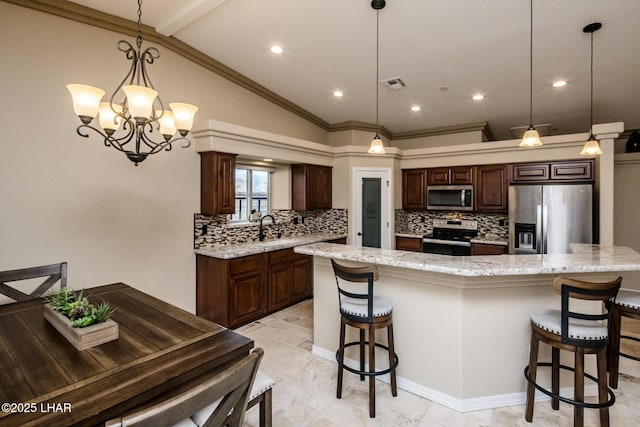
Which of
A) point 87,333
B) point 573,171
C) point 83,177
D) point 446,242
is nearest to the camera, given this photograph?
point 87,333

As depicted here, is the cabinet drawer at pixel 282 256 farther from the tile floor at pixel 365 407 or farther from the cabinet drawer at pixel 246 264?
the tile floor at pixel 365 407

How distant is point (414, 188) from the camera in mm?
5719

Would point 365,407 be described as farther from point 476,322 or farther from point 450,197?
point 450,197

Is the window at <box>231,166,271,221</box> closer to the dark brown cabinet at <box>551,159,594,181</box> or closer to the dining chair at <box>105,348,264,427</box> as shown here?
the dining chair at <box>105,348,264,427</box>

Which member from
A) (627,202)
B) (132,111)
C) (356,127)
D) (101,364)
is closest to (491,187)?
(627,202)

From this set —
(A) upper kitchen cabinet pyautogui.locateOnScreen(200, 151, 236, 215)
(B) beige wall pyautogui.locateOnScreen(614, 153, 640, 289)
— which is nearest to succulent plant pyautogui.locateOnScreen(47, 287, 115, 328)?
(A) upper kitchen cabinet pyautogui.locateOnScreen(200, 151, 236, 215)

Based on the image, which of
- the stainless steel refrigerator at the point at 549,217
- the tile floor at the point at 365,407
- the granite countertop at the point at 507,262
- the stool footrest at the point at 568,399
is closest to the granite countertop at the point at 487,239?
the stainless steel refrigerator at the point at 549,217

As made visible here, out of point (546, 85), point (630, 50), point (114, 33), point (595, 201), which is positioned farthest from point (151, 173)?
point (595, 201)

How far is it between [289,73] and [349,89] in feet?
3.03

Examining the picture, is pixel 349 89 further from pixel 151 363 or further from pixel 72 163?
pixel 151 363

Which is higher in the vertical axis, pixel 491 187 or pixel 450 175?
pixel 450 175

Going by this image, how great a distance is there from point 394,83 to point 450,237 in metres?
2.86

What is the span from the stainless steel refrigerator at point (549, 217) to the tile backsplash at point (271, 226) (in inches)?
104

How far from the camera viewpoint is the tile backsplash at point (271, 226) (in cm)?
397
